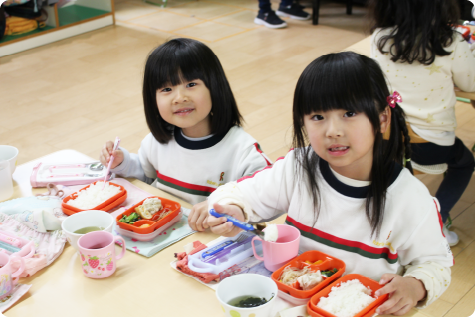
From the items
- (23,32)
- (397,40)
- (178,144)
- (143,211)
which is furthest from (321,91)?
(23,32)

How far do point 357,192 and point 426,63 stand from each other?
3.15 ft

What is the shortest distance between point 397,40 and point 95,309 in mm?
1405

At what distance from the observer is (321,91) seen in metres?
0.99

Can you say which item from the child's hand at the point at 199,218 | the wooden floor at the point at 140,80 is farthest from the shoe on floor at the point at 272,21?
the child's hand at the point at 199,218

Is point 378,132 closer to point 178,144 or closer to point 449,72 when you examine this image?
point 178,144

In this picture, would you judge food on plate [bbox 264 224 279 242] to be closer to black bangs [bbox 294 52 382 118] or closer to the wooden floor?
black bangs [bbox 294 52 382 118]

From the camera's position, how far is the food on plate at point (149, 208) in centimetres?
121

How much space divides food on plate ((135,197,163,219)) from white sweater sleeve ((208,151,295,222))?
14 cm

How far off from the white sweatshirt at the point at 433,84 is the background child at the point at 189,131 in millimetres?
736

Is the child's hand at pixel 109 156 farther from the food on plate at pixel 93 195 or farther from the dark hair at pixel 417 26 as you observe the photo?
the dark hair at pixel 417 26

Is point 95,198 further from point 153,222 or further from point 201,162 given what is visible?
point 201,162

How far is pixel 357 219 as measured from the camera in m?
1.09

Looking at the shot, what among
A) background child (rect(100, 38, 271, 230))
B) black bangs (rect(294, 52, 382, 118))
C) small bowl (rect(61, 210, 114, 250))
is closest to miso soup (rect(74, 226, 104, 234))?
small bowl (rect(61, 210, 114, 250))

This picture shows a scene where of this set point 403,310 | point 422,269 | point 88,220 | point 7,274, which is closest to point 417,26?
point 422,269
